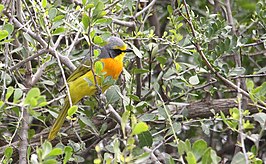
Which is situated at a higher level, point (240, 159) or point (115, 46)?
point (115, 46)

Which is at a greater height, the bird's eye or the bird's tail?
the bird's eye

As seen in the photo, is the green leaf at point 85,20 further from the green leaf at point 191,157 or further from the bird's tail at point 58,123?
the bird's tail at point 58,123

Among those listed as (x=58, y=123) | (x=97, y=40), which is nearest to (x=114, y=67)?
(x=58, y=123)

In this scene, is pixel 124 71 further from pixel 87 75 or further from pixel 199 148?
pixel 199 148

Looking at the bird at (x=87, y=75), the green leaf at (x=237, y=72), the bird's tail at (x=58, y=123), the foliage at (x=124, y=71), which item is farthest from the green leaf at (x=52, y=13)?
the green leaf at (x=237, y=72)

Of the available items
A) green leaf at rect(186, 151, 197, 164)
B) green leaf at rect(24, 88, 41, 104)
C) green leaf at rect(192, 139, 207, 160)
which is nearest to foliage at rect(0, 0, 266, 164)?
green leaf at rect(24, 88, 41, 104)

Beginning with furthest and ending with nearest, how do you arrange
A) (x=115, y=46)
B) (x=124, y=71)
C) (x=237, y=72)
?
(x=115, y=46) < (x=124, y=71) < (x=237, y=72)

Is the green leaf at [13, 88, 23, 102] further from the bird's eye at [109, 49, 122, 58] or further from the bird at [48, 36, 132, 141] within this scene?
the bird's eye at [109, 49, 122, 58]

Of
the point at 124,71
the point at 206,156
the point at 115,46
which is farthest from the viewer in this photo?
the point at 115,46

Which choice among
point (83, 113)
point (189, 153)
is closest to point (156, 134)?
point (83, 113)

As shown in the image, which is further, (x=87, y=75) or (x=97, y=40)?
(x=87, y=75)

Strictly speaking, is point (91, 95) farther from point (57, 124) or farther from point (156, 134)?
point (156, 134)

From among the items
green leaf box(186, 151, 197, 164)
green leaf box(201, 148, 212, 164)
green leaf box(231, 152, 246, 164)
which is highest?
green leaf box(186, 151, 197, 164)

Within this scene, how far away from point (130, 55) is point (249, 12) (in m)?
1.21
